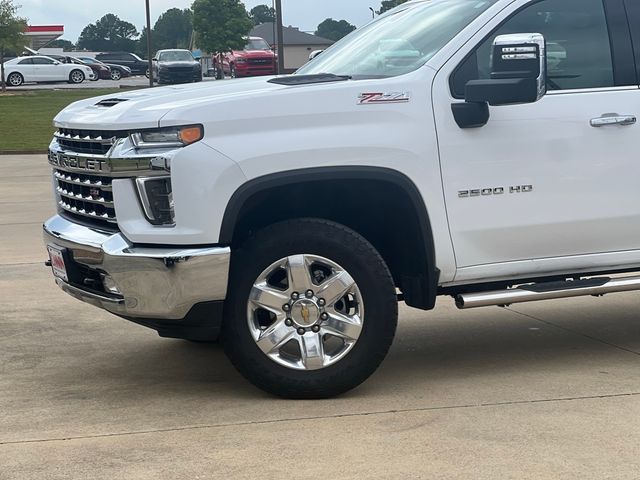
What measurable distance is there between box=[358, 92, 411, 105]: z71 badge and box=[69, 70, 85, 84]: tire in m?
52.3

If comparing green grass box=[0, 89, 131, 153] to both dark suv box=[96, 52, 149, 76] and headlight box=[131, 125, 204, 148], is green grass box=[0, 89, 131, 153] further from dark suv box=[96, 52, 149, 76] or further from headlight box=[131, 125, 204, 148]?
dark suv box=[96, 52, 149, 76]

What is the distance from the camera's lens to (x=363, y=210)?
Answer: 5836 millimetres

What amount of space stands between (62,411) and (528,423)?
2127 mm

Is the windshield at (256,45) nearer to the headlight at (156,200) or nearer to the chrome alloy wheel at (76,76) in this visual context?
the chrome alloy wheel at (76,76)

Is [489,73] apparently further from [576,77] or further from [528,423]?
[528,423]

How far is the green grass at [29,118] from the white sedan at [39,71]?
8754 mm

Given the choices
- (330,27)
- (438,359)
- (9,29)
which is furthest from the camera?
(330,27)

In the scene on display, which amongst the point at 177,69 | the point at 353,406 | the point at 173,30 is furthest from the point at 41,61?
the point at 173,30

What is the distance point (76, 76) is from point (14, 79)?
415 centimetres

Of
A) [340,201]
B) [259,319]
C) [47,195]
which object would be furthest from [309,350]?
[47,195]

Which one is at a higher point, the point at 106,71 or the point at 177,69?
the point at 177,69

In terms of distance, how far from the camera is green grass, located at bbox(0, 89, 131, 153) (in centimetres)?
2172

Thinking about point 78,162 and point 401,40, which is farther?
point 401,40

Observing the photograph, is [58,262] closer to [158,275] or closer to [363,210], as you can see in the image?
[158,275]
